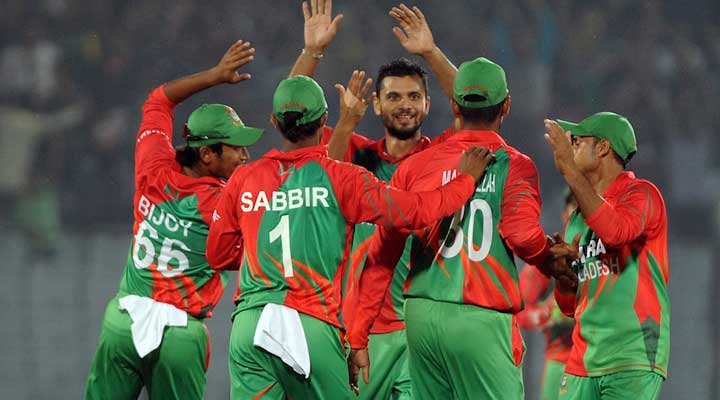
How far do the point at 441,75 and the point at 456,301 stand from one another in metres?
1.64

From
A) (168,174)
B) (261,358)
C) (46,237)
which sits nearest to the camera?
(261,358)

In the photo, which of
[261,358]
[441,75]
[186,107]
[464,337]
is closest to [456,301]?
[464,337]

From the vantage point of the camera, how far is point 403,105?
18.5 feet

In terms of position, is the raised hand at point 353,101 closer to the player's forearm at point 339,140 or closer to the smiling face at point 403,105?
the player's forearm at point 339,140

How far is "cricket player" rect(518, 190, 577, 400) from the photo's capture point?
688 cm

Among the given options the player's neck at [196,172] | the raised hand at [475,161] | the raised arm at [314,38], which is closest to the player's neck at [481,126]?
the raised hand at [475,161]

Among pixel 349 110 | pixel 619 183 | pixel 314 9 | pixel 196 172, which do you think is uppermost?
pixel 314 9

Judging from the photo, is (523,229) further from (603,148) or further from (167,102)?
(167,102)

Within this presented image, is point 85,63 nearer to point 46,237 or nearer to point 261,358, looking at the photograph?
point 46,237

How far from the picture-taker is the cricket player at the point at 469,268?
4.37 metres

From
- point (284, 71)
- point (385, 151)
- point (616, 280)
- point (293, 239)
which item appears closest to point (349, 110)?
point (385, 151)

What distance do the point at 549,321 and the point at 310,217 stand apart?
3077 mm

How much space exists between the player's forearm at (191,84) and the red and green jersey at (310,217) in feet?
4.59

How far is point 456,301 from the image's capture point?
439cm
